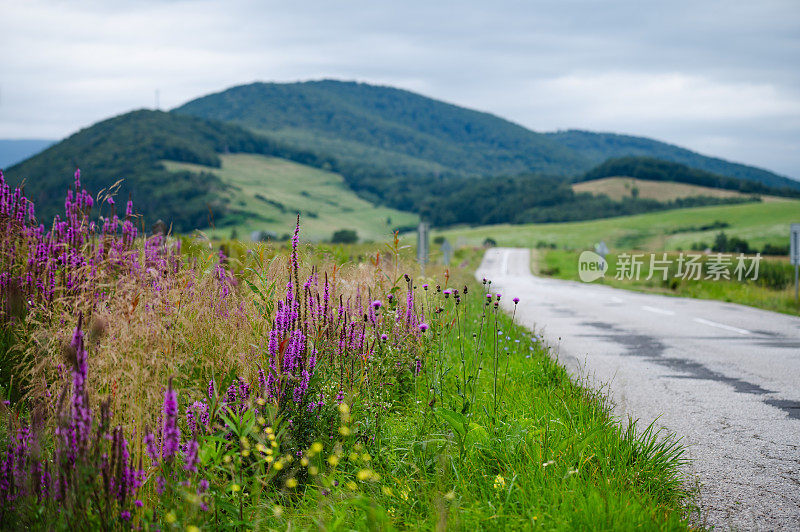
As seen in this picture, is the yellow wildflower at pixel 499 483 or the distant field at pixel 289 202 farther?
the distant field at pixel 289 202

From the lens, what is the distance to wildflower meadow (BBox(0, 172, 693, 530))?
2.95 m

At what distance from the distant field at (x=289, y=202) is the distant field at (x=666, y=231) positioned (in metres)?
36.9

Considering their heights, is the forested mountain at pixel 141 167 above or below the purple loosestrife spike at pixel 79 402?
above

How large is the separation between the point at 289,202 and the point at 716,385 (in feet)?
514

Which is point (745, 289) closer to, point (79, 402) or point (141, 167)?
point (79, 402)

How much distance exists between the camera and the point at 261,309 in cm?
457

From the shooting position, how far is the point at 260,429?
366 cm

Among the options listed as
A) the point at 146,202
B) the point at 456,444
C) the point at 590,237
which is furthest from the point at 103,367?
the point at 146,202

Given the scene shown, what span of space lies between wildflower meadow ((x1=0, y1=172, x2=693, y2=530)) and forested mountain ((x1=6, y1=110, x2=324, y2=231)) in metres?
103

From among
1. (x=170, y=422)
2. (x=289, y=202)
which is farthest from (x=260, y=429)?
(x=289, y=202)

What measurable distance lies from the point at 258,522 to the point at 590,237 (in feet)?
326

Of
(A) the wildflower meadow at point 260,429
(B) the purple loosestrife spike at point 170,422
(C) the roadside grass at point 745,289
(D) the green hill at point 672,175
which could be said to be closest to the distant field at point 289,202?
(D) the green hill at point 672,175

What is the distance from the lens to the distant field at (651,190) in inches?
5472

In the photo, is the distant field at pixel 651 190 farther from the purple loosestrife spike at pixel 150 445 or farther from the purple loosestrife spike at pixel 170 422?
the purple loosestrife spike at pixel 170 422
